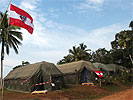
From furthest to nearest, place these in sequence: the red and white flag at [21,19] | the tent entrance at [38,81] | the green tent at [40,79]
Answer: the tent entrance at [38,81]
the green tent at [40,79]
the red and white flag at [21,19]

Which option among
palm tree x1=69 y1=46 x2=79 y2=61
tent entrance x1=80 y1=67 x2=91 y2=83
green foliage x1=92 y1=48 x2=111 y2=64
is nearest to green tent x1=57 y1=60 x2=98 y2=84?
tent entrance x1=80 y1=67 x2=91 y2=83

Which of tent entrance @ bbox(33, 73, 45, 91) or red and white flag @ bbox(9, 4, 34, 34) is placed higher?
red and white flag @ bbox(9, 4, 34, 34)

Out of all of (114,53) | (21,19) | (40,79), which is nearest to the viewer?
(21,19)

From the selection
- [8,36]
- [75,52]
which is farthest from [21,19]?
[75,52]

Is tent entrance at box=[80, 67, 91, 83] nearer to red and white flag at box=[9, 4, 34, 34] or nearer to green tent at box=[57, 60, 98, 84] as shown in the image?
green tent at box=[57, 60, 98, 84]

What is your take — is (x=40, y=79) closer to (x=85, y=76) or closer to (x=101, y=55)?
(x=85, y=76)

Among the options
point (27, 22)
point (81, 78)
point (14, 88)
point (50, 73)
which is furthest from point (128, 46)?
point (27, 22)

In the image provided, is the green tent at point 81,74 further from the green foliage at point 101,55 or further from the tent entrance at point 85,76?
the green foliage at point 101,55

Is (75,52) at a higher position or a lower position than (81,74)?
higher

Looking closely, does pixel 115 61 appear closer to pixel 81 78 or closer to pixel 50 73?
pixel 81 78

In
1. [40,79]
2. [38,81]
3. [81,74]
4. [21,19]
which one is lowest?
[38,81]

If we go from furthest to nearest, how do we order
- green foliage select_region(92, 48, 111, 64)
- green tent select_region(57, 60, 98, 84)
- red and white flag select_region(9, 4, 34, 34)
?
1. green foliage select_region(92, 48, 111, 64)
2. green tent select_region(57, 60, 98, 84)
3. red and white flag select_region(9, 4, 34, 34)

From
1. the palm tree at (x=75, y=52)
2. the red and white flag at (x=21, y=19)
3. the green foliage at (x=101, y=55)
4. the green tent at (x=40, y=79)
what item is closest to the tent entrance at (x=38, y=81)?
the green tent at (x=40, y=79)

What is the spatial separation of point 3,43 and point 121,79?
27345 millimetres
